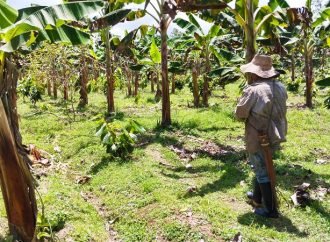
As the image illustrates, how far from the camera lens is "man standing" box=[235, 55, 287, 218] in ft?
18.0

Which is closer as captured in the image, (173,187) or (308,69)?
(173,187)

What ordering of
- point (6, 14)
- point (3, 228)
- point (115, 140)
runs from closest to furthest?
point (6, 14) → point (3, 228) → point (115, 140)

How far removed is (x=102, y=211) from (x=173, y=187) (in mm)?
1222

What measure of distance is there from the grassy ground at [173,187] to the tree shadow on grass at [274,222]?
1 cm

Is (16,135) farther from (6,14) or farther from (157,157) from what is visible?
(157,157)

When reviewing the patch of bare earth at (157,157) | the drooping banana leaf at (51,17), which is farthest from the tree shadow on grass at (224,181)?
the drooping banana leaf at (51,17)

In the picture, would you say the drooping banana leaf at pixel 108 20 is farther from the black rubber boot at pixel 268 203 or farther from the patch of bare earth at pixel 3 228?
the black rubber boot at pixel 268 203

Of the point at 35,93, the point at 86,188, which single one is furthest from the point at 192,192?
the point at 35,93

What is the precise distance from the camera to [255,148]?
18.4 ft

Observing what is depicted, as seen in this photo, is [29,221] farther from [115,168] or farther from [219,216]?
[115,168]

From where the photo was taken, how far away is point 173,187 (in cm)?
715

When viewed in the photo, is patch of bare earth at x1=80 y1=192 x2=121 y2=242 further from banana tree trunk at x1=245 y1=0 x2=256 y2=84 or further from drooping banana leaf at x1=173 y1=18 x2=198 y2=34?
drooping banana leaf at x1=173 y1=18 x2=198 y2=34

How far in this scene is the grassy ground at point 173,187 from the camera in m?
5.65

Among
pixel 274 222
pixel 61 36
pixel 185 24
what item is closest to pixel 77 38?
pixel 61 36
